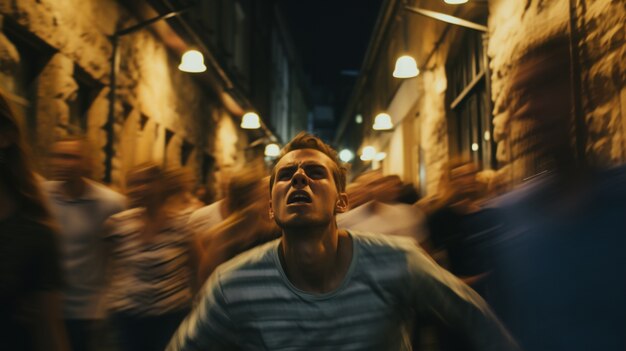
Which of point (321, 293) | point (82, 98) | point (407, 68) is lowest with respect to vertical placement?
point (321, 293)

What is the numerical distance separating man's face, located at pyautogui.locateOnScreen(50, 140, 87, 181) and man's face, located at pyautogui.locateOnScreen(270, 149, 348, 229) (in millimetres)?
2501

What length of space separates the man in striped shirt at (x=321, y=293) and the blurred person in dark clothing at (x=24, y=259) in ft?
1.61

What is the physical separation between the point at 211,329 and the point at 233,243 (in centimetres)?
206

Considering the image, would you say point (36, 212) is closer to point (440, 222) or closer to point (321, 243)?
point (321, 243)

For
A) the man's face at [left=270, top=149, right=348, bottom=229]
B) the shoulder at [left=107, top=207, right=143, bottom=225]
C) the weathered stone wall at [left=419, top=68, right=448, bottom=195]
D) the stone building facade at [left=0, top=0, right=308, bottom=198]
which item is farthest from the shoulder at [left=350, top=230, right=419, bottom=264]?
the weathered stone wall at [left=419, top=68, right=448, bottom=195]

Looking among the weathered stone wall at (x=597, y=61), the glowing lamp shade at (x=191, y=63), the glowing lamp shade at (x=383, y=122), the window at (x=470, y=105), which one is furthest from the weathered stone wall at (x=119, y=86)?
the window at (x=470, y=105)

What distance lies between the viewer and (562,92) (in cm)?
221

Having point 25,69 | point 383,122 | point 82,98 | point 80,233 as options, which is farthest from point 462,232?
point 383,122

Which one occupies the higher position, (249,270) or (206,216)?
(206,216)

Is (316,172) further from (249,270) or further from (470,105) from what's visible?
(470,105)

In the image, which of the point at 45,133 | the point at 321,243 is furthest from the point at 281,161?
the point at 45,133

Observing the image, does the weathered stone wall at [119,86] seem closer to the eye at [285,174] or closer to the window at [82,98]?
the window at [82,98]

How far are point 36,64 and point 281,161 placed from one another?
5.71 metres

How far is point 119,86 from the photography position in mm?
9461
